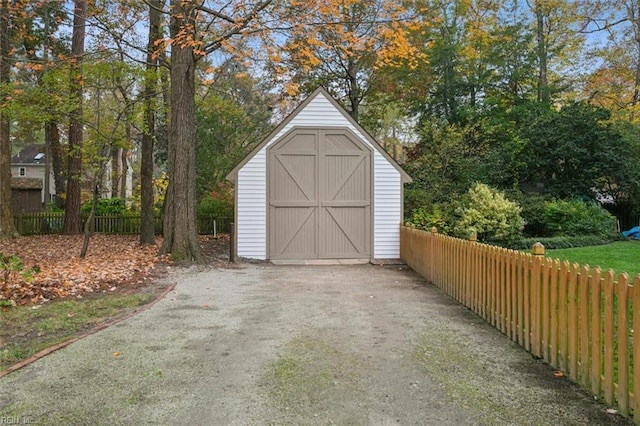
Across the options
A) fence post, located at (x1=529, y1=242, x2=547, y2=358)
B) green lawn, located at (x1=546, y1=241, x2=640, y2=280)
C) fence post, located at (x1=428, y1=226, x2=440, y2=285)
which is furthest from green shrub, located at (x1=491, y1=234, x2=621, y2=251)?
fence post, located at (x1=529, y1=242, x2=547, y2=358)

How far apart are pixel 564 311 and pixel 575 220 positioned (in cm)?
1243

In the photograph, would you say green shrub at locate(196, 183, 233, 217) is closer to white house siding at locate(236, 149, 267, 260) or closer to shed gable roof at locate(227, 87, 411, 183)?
shed gable roof at locate(227, 87, 411, 183)

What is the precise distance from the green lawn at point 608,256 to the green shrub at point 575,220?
3.83 ft

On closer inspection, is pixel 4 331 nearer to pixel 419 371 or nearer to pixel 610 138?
pixel 419 371

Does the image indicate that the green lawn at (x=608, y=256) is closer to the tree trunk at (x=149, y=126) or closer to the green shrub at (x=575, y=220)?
the green shrub at (x=575, y=220)

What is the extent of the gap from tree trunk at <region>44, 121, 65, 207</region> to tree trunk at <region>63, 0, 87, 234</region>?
1.69 metres

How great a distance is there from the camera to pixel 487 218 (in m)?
12.6

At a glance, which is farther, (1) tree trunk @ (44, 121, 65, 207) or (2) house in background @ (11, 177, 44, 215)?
(2) house in background @ (11, 177, 44, 215)

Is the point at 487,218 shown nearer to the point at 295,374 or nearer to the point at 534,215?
the point at 534,215

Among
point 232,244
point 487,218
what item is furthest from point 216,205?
point 487,218

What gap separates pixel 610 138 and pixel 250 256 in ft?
44.5

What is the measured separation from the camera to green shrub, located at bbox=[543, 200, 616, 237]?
14.5 meters

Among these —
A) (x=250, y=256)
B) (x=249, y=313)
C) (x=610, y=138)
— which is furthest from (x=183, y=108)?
(x=610, y=138)

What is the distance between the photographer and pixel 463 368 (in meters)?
4.01
